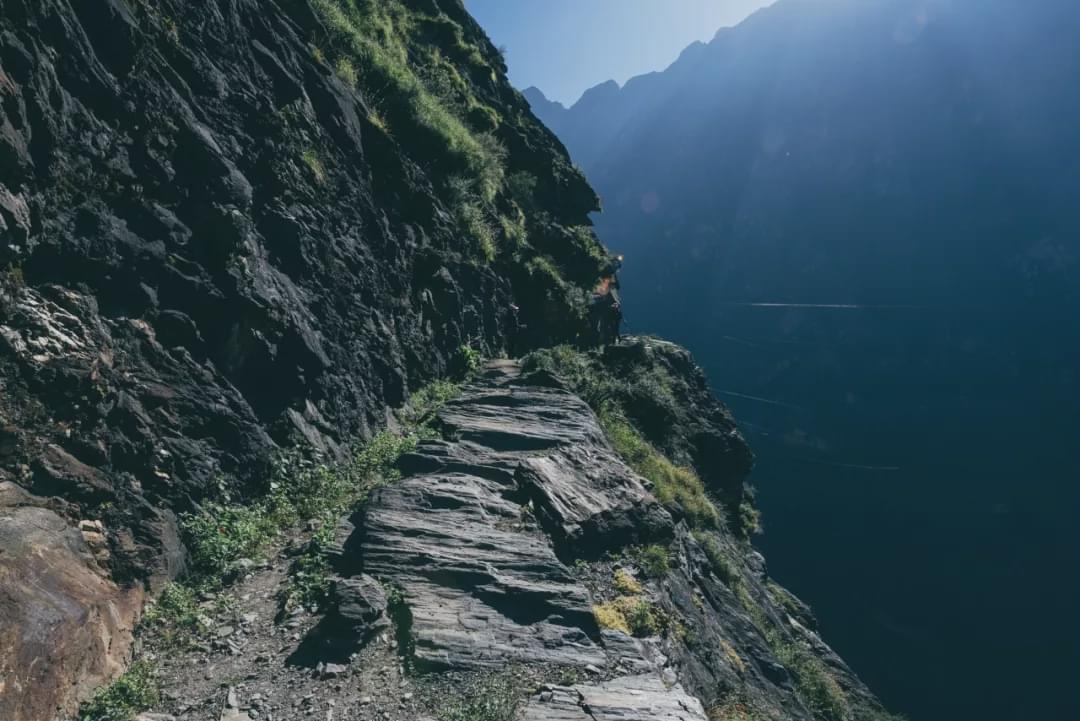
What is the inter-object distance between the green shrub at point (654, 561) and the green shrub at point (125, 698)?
6.02 meters

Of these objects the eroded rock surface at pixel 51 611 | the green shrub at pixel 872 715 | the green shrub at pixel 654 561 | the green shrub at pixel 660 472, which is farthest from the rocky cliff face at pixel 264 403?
the green shrub at pixel 872 715

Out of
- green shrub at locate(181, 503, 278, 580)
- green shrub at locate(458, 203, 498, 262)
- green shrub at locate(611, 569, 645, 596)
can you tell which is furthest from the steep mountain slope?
green shrub at locate(181, 503, 278, 580)

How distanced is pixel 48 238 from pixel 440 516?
4974mm

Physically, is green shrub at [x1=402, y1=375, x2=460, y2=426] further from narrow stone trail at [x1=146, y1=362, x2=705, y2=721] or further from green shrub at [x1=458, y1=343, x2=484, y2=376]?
narrow stone trail at [x1=146, y1=362, x2=705, y2=721]

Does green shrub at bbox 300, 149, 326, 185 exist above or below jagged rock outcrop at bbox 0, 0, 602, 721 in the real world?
above

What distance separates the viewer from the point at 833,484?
67.4 metres

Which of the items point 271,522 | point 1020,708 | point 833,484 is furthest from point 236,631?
point 833,484

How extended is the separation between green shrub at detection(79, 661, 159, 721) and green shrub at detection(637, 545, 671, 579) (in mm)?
6019

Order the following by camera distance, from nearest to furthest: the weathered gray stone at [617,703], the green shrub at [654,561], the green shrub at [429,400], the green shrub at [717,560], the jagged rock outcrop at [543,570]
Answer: the weathered gray stone at [617,703] → the jagged rock outcrop at [543,570] → the green shrub at [654,561] → the green shrub at [429,400] → the green shrub at [717,560]

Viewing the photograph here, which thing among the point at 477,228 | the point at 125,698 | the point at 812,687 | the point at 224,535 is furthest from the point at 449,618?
the point at 477,228

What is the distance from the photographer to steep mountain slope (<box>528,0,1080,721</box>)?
56312 millimetres

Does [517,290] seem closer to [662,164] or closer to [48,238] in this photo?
[48,238]

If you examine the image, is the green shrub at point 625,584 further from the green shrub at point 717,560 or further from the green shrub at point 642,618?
the green shrub at point 717,560

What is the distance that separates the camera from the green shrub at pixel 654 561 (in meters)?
9.34
